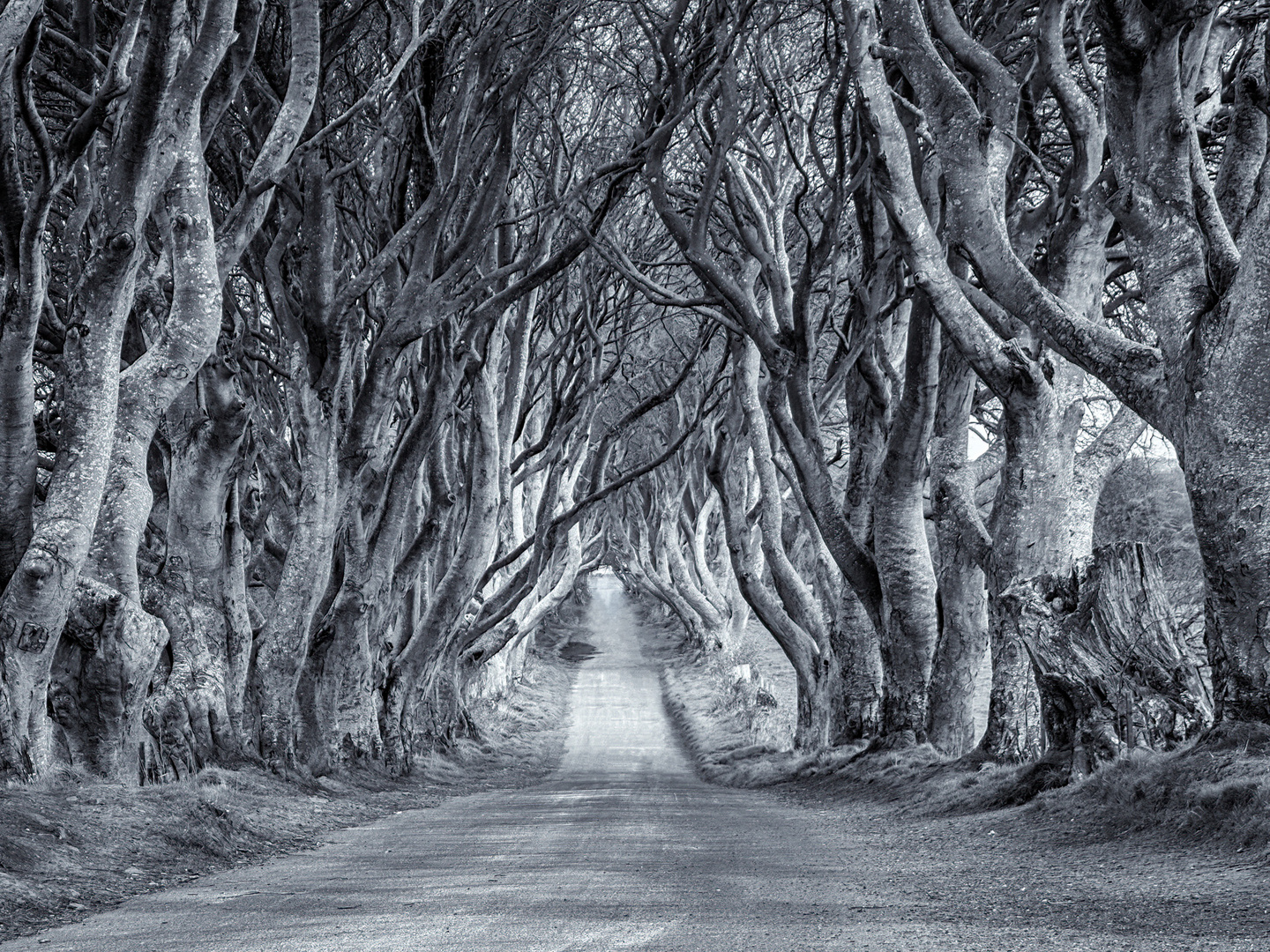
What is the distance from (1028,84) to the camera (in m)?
10.4

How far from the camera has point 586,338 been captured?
17.8 metres

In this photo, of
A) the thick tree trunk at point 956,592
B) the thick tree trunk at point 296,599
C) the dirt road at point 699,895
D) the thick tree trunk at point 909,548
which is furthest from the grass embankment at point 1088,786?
the thick tree trunk at point 296,599

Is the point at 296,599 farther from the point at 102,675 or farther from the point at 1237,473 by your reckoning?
the point at 1237,473

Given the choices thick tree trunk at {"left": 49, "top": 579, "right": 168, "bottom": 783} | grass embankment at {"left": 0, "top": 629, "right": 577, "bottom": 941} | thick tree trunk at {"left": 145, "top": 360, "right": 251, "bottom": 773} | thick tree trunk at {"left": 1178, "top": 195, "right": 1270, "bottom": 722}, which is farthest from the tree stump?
thick tree trunk at {"left": 145, "top": 360, "right": 251, "bottom": 773}

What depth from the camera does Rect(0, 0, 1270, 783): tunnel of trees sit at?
652 centimetres

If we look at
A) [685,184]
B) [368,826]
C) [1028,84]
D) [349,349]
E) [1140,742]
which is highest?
[685,184]

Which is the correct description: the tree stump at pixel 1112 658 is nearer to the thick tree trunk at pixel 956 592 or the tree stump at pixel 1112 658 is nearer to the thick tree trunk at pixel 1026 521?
the thick tree trunk at pixel 1026 521

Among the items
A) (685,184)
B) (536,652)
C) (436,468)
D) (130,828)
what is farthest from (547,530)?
(536,652)

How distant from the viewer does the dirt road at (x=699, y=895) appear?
13.6 ft

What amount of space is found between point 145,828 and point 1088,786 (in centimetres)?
563

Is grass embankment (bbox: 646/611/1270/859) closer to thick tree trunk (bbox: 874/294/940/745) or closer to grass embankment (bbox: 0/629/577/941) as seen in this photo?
thick tree trunk (bbox: 874/294/940/745)

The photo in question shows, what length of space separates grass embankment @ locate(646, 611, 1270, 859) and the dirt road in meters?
0.26

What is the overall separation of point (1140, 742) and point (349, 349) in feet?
25.6

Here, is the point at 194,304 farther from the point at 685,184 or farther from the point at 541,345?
the point at 541,345
